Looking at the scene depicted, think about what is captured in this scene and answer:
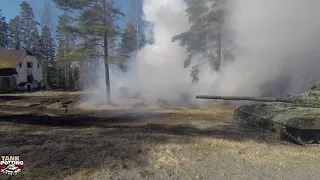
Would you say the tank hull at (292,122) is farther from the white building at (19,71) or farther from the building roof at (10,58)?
the building roof at (10,58)

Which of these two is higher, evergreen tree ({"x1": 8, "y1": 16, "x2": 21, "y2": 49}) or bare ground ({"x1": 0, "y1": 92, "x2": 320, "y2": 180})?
evergreen tree ({"x1": 8, "y1": 16, "x2": 21, "y2": 49})

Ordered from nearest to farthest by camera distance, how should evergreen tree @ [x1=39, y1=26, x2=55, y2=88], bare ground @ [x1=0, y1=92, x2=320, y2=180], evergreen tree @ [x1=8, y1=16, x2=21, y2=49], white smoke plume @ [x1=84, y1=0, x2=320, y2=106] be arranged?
bare ground @ [x1=0, y1=92, x2=320, y2=180], white smoke plume @ [x1=84, y1=0, x2=320, y2=106], evergreen tree @ [x1=39, y1=26, x2=55, y2=88], evergreen tree @ [x1=8, y1=16, x2=21, y2=49]

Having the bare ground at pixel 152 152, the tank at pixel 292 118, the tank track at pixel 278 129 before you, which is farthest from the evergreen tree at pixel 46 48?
the tank track at pixel 278 129

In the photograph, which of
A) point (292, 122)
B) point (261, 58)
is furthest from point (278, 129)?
point (261, 58)

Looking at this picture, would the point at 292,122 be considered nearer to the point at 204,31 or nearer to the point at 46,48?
the point at 204,31

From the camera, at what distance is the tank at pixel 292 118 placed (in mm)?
8133

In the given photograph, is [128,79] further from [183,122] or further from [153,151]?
[153,151]

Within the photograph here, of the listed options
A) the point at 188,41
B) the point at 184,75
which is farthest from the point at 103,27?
the point at 184,75

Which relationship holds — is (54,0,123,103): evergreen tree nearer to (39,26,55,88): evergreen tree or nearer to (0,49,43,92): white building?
(0,49,43,92): white building

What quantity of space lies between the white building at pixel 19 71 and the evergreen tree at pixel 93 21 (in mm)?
17675

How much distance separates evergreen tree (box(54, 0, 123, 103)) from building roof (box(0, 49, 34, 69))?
19.4 m

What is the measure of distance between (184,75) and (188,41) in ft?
10.9

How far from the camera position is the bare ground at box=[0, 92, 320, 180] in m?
5.86

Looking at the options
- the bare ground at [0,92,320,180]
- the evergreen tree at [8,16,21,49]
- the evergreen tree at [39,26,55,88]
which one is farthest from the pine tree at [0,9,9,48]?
the bare ground at [0,92,320,180]
